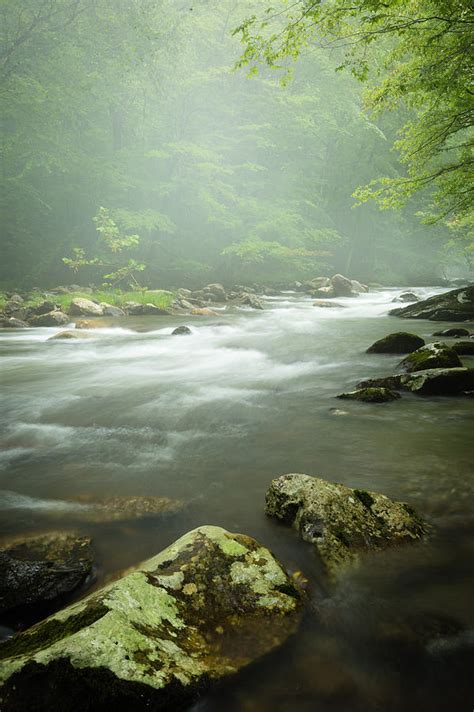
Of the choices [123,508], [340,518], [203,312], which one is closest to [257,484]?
[340,518]

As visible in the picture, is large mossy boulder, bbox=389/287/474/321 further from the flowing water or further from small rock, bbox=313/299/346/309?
the flowing water

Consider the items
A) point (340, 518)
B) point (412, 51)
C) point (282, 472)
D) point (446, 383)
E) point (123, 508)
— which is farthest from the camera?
point (412, 51)

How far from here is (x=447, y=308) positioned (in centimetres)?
1362

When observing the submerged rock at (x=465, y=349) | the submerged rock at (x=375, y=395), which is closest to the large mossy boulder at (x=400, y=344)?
the submerged rock at (x=465, y=349)

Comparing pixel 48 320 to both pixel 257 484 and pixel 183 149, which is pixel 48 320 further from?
pixel 183 149

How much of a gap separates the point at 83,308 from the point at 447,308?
1337cm

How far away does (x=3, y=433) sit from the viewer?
4.77 m

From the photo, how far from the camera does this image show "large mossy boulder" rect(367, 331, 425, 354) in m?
8.11

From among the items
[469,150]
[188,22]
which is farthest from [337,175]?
[469,150]

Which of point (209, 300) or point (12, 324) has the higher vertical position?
point (209, 300)

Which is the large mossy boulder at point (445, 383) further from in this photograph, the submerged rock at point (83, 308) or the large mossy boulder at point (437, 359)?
the submerged rock at point (83, 308)

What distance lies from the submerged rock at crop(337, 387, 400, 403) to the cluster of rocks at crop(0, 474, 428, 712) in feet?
8.80

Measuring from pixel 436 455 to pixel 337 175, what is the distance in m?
31.8

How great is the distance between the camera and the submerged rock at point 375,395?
5.26m
